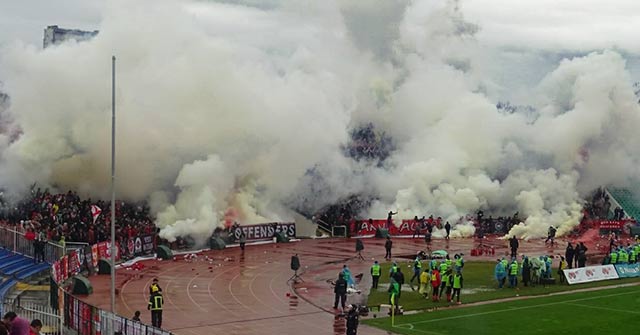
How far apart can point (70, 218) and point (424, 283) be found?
16880 millimetres

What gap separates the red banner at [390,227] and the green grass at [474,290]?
46.3ft

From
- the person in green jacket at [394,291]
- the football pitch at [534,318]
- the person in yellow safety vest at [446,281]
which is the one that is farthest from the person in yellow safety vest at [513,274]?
the person in green jacket at [394,291]

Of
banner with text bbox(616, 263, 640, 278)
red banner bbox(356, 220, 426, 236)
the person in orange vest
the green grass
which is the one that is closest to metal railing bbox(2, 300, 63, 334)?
the green grass

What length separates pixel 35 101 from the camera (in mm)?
45500

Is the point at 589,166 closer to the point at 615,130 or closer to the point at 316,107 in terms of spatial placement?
the point at 615,130

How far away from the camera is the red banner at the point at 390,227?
179ft

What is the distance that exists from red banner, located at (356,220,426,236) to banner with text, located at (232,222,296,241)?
486cm

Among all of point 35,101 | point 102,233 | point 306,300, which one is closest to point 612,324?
point 306,300

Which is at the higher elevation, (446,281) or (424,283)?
(446,281)

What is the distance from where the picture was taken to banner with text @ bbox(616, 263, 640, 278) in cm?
3806

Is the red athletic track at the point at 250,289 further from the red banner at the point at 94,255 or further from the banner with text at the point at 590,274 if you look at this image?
the banner with text at the point at 590,274

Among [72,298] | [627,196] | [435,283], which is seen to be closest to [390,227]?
[627,196]

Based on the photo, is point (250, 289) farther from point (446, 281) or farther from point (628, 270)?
point (628, 270)

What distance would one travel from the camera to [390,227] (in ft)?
182
